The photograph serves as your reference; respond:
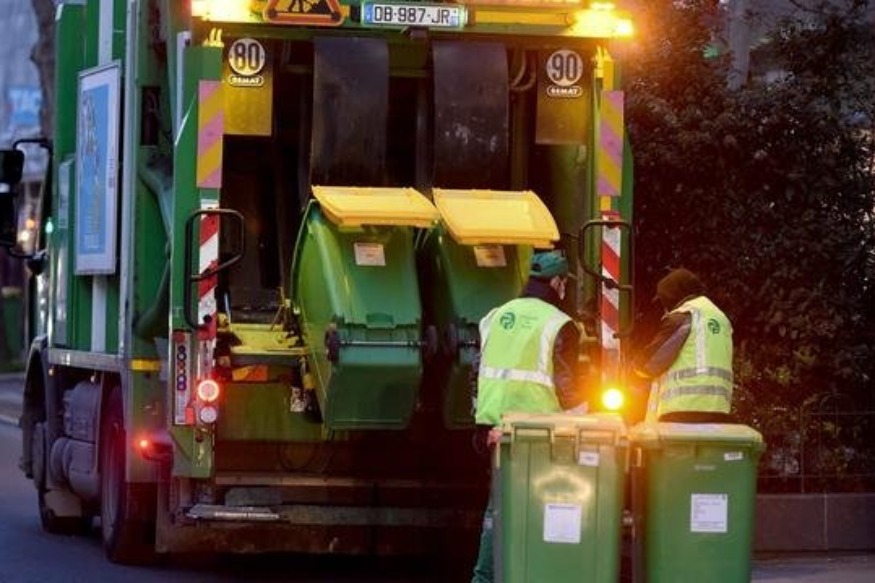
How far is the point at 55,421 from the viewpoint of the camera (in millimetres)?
14086

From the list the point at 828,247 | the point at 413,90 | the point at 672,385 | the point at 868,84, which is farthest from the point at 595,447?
the point at 868,84

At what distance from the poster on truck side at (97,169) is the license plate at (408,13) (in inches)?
77.4

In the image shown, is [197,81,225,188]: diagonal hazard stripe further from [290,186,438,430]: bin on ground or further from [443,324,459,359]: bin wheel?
[443,324,459,359]: bin wheel

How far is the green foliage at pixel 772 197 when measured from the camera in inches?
544

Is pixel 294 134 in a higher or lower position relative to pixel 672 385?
higher

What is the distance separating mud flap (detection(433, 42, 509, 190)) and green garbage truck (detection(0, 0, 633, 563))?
0.04 ft

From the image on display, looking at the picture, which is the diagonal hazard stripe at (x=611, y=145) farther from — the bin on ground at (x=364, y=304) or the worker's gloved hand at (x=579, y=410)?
the worker's gloved hand at (x=579, y=410)

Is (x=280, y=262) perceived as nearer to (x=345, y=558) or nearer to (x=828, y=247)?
(x=345, y=558)

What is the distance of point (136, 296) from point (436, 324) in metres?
1.89

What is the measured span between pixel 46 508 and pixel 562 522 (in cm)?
602

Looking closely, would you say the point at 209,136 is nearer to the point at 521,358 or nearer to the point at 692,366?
the point at 521,358

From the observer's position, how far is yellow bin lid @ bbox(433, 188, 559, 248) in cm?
1023

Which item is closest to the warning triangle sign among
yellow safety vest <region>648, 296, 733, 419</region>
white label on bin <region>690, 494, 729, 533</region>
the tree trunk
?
yellow safety vest <region>648, 296, 733, 419</region>

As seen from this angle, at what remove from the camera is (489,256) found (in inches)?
418
